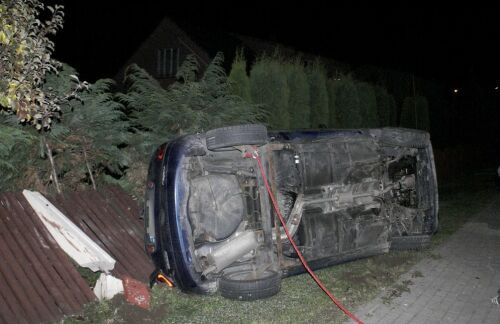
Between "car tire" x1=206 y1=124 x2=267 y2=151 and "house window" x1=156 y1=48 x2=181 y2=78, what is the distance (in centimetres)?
1954

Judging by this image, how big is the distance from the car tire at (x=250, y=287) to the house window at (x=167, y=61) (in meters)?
20.2

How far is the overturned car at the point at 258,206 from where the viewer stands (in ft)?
14.7

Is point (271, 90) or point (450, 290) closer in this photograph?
point (450, 290)

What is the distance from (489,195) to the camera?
1273 cm

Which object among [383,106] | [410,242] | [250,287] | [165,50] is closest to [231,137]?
[250,287]

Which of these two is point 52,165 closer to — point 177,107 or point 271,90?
point 177,107

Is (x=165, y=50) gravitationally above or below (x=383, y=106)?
above

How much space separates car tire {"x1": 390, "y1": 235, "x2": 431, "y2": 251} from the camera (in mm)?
6441

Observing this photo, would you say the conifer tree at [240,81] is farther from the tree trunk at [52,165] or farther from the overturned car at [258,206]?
the tree trunk at [52,165]

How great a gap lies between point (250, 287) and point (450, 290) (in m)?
2.86

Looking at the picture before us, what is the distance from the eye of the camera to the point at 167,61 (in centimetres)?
2356

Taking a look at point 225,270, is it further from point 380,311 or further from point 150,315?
point 380,311

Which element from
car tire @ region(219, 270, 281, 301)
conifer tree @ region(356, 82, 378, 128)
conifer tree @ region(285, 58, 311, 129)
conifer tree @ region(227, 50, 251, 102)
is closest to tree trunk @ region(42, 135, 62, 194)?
car tire @ region(219, 270, 281, 301)

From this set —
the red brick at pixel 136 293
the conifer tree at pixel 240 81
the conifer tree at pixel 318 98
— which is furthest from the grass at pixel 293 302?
the conifer tree at pixel 318 98
